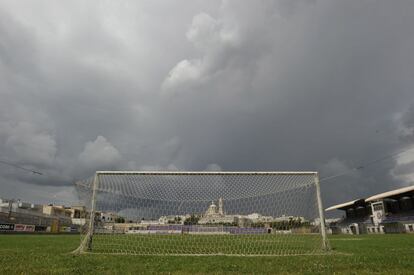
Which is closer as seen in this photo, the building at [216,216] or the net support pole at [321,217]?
the net support pole at [321,217]

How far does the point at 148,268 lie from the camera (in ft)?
27.2

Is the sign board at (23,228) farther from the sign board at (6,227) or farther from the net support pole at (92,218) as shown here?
the net support pole at (92,218)

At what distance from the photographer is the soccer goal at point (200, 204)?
49.3 ft

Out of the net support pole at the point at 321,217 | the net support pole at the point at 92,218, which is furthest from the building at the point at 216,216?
the net support pole at the point at 92,218

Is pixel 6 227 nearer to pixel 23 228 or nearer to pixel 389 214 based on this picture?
pixel 23 228

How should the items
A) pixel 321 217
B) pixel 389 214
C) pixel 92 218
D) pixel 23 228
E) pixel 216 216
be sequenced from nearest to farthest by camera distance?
pixel 92 218 < pixel 321 217 < pixel 216 216 < pixel 23 228 < pixel 389 214

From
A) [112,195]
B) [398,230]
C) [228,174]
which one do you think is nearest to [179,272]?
[228,174]

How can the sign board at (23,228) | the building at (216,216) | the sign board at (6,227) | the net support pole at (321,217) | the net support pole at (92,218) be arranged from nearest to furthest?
the net support pole at (92,218) < the net support pole at (321,217) < the building at (216,216) < the sign board at (6,227) < the sign board at (23,228)

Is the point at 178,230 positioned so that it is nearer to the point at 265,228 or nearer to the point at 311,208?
the point at 265,228

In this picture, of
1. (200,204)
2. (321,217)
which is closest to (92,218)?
(200,204)

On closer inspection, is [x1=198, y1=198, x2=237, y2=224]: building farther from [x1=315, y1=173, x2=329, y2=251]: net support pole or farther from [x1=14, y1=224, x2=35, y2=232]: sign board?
[x1=14, y1=224, x2=35, y2=232]: sign board

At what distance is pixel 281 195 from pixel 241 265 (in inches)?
302

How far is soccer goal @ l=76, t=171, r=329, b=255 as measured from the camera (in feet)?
49.3

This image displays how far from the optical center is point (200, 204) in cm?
1600
